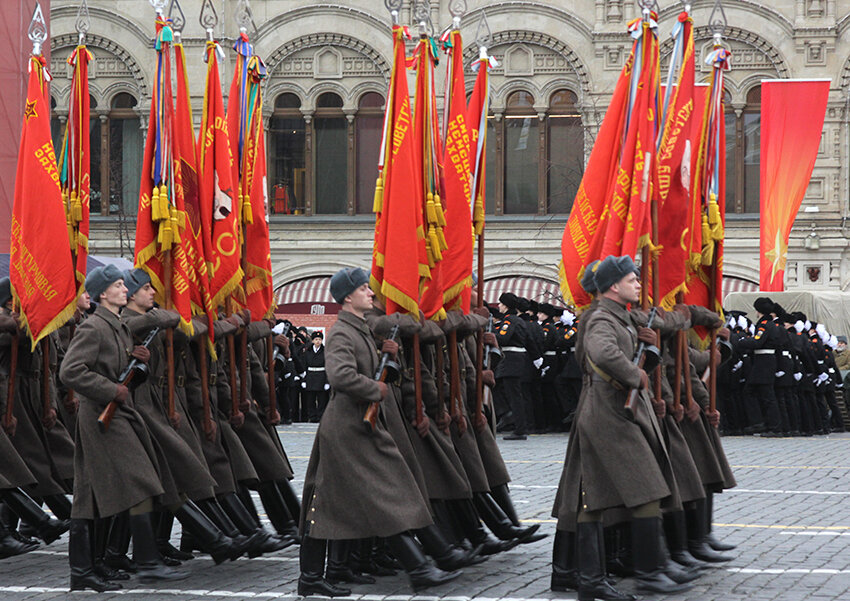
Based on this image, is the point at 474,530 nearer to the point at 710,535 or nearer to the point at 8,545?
the point at 710,535

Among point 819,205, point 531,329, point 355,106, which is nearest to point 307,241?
point 355,106

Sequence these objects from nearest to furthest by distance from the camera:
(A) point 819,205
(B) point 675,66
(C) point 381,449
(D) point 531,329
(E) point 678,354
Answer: (C) point 381,449, (E) point 678,354, (B) point 675,66, (D) point 531,329, (A) point 819,205

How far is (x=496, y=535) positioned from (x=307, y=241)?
21371 mm

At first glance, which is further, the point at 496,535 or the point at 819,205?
the point at 819,205

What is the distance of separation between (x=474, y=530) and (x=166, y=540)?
74.3 inches

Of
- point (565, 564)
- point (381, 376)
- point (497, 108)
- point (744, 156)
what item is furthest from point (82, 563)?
point (744, 156)

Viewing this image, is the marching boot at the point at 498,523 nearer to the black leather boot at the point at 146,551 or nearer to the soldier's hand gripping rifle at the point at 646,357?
the soldier's hand gripping rifle at the point at 646,357

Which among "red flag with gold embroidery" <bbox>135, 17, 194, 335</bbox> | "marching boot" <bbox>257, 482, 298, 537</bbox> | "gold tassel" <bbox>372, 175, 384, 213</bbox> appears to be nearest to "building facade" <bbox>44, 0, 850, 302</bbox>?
"red flag with gold embroidery" <bbox>135, 17, 194, 335</bbox>

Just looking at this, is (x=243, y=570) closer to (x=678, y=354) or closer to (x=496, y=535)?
(x=496, y=535)

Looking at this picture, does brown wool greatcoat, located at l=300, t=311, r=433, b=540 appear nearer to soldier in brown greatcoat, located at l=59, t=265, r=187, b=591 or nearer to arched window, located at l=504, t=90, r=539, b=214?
soldier in brown greatcoat, located at l=59, t=265, r=187, b=591

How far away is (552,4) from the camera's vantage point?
2831cm

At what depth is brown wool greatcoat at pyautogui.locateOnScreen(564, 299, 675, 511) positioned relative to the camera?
6922 millimetres

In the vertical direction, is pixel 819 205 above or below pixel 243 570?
above

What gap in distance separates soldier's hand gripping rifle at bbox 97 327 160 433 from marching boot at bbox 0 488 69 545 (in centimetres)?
153
